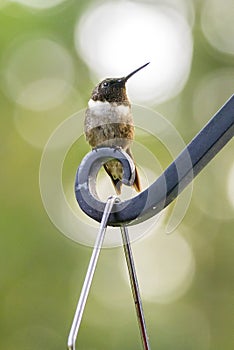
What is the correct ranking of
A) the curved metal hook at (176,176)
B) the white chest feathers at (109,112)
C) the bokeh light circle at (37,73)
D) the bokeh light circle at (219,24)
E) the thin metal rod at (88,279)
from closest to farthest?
the thin metal rod at (88,279), the curved metal hook at (176,176), the white chest feathers at (109,112), the bokeh light circle at (37,73), the bokeh light circle at (219,24)

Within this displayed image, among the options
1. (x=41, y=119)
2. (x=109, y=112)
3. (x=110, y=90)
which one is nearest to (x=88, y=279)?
(x=109, y=112)

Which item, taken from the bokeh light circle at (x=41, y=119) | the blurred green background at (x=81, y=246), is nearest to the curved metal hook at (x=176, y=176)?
the blurred green background at (x=81, y=246)

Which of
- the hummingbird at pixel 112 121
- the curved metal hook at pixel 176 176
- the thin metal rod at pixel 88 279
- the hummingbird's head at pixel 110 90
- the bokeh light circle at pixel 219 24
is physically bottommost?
the thin metal rod at pixel 88 279

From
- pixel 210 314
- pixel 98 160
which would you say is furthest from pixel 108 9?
pixel 98 160

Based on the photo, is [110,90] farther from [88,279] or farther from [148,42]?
[148,42]

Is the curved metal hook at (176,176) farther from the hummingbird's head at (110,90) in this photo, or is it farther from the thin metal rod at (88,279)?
the hummingbird's head at (110,90)

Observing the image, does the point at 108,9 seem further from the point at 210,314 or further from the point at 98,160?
the point at 98,160

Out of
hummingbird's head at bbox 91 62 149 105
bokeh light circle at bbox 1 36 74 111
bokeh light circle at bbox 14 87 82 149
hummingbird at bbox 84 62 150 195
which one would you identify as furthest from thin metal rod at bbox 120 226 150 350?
bokeh light circle at bbox 1 36 74 111
